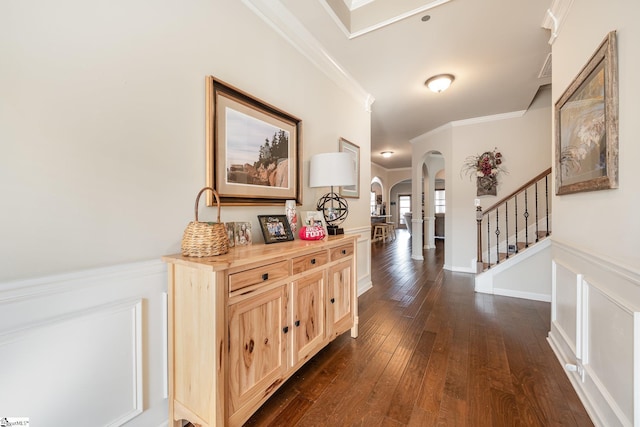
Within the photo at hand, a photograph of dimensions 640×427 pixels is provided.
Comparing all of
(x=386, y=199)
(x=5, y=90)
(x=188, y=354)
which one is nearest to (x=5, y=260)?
(x=5, y=90)

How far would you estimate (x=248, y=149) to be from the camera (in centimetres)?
177

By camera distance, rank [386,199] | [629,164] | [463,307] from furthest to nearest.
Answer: [386,199], [463,307], [629,164]

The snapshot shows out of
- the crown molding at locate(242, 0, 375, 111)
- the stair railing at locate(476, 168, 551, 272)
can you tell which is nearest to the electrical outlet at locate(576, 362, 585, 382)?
the stair railing at locate(476, 168, 551, 272)

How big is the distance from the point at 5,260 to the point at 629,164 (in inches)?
99.9

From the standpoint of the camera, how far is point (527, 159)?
4.25m

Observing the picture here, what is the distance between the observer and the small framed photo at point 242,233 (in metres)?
1.64

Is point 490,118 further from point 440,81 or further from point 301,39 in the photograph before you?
point 301,39

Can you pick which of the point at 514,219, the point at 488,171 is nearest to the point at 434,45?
the point at 488,171

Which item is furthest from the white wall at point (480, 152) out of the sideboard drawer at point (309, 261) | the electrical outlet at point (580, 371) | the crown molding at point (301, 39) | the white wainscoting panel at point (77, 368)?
the white wainscoting panel at point (77, 368)

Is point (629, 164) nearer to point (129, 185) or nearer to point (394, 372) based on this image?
point (394, 372)

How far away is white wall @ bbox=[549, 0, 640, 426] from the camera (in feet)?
3.69

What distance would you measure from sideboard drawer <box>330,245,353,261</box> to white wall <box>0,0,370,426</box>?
3.23ft

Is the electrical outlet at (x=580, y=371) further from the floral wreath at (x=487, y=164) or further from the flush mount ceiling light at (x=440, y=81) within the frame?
the floral wreath at (x=487, y=164)

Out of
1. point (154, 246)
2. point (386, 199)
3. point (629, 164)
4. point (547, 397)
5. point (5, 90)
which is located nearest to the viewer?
point (5, 90)
